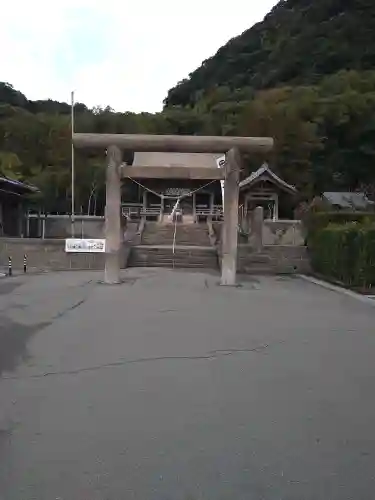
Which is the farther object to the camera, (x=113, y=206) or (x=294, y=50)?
(x=294, y=50)

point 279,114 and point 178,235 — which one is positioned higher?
point 279,114

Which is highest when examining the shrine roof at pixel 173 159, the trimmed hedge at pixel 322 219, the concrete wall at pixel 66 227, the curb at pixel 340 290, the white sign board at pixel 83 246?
the shrine roof at pixel 173 159

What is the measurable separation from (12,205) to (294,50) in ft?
114

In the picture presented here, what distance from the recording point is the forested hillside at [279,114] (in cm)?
4491

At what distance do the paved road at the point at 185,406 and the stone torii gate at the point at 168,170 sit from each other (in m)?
7.76

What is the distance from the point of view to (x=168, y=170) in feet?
66.9

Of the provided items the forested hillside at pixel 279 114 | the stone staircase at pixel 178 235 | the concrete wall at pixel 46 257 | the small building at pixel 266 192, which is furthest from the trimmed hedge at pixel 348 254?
the forested hillside at pixel 279 114

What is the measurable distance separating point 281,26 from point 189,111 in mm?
17264

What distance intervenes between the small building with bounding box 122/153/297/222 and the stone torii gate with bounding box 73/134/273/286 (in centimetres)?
1695

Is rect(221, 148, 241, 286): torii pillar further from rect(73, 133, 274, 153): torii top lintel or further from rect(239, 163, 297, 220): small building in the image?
rect(239, 163, 297, 220): small building

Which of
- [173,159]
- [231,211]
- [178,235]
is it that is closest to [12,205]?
[178,235]

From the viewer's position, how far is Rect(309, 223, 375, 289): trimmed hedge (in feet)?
59.1

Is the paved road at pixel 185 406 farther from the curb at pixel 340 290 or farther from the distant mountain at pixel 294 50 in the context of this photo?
the distant mountain at pixel 294 50

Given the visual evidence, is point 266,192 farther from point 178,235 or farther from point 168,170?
point 168,170
